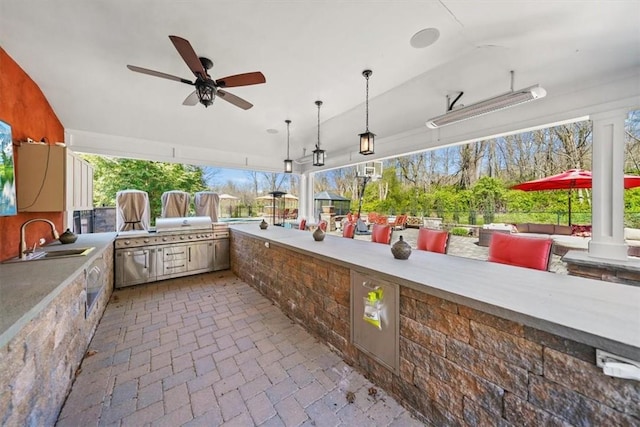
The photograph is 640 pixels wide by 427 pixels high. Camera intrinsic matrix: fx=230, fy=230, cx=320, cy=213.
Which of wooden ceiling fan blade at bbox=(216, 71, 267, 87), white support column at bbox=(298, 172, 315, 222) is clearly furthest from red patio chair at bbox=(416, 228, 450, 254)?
white support column at bbox=(298, 172, 315, 222)

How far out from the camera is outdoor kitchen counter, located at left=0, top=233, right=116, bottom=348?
982mm

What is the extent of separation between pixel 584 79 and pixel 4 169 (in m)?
5.69

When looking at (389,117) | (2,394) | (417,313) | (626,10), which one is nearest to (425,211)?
(389,117)

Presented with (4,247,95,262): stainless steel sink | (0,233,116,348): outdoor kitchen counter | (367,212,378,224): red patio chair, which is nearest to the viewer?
(0,233,116,348): outdoor kitchen counter

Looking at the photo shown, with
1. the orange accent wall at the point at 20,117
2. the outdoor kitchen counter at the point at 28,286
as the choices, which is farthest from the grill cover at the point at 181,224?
the outdoor kitchen counter at the point at 28,286

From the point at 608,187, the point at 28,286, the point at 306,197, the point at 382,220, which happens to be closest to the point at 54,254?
the point at 28,286

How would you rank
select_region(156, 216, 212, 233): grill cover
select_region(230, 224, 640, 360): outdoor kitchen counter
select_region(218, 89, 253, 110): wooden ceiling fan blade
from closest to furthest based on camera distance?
select_region(230, 224, 640, 360): outdoor kitchen counter
select_region(218, 89, 253, 110): wooden ceiling fan blade
select_region(156, 216, 212, 233): grill cover

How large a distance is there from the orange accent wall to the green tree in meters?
3.25

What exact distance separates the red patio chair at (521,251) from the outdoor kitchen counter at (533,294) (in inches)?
10.9

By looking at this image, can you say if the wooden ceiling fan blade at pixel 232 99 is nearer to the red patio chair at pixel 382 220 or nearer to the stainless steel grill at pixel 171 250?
the stainless steel grill at pixel 171 250

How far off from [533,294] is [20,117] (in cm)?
464

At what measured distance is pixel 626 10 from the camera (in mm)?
1850

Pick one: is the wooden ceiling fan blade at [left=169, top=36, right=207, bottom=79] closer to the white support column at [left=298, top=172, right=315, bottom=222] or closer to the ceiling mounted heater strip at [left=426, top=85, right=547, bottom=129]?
the ceiling mounted heater strip at [left=426, top=85, right=547, bottom=129]

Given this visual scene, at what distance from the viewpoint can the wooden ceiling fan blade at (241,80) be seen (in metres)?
2.35
